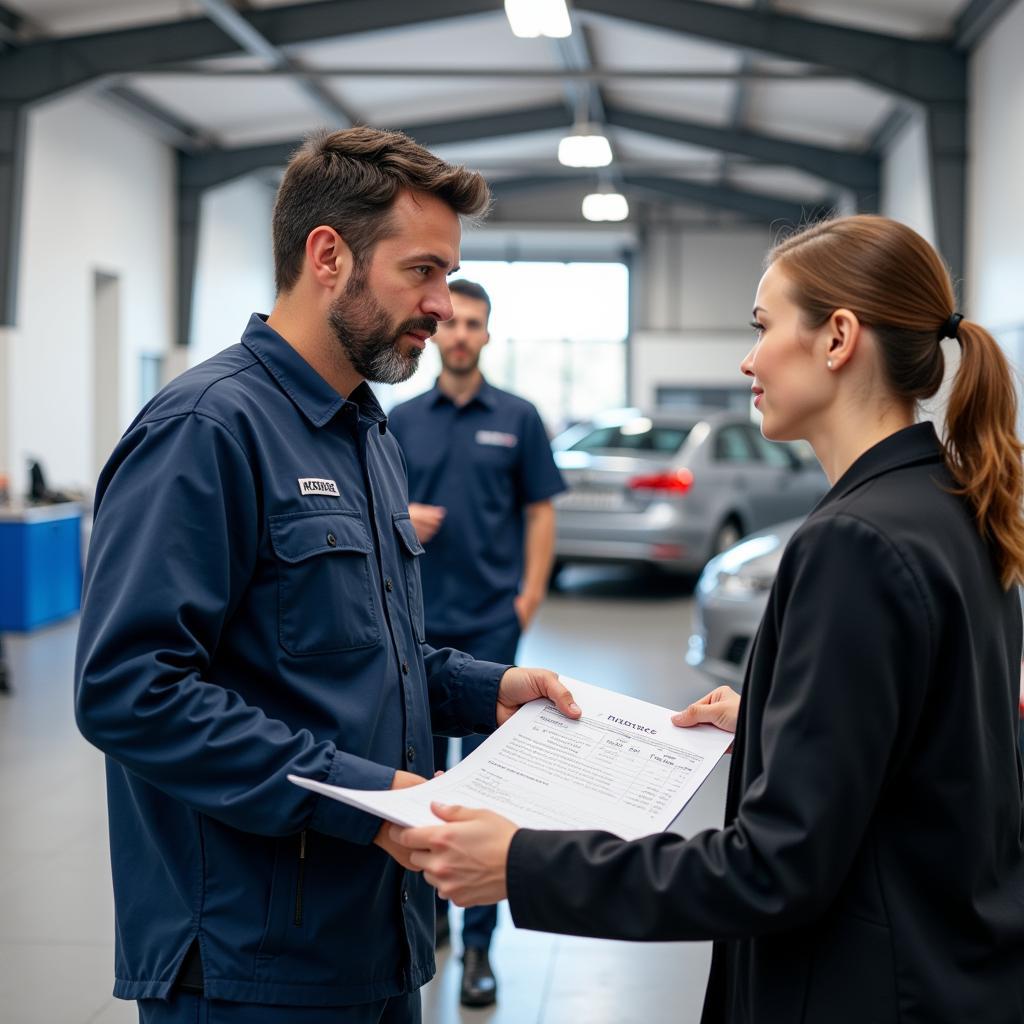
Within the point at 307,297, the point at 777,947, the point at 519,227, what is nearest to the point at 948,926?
the point at 777,947

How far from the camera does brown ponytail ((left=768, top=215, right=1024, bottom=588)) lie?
1.33 meters

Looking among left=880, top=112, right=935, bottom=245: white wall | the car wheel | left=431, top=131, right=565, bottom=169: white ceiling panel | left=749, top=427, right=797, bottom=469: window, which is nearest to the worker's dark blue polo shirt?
the car wheel

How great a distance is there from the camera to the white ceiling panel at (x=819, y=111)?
1259 cm

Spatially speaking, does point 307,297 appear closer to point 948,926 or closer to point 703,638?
point 948,926

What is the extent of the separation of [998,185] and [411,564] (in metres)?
8.99

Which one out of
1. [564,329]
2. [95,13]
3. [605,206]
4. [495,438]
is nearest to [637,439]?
[605,206]

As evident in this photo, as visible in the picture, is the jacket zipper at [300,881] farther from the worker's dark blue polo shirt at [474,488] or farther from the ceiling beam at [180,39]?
the ceiling beam at [180,39]

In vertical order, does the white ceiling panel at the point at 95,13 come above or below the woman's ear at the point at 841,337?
above

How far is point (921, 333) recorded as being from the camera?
1.35m

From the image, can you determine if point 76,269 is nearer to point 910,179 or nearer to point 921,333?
point 910,179

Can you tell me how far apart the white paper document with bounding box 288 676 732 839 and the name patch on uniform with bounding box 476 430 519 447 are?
208 cm

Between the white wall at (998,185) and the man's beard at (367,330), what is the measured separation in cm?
752

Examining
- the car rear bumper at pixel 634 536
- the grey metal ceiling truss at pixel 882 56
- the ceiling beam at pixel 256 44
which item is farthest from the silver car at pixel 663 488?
the ceiling beam at pixel 256 44

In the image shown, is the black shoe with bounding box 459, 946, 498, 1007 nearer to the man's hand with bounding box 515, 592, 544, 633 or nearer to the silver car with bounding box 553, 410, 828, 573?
the man's hand with bounding box 515, 592, 544, 633
